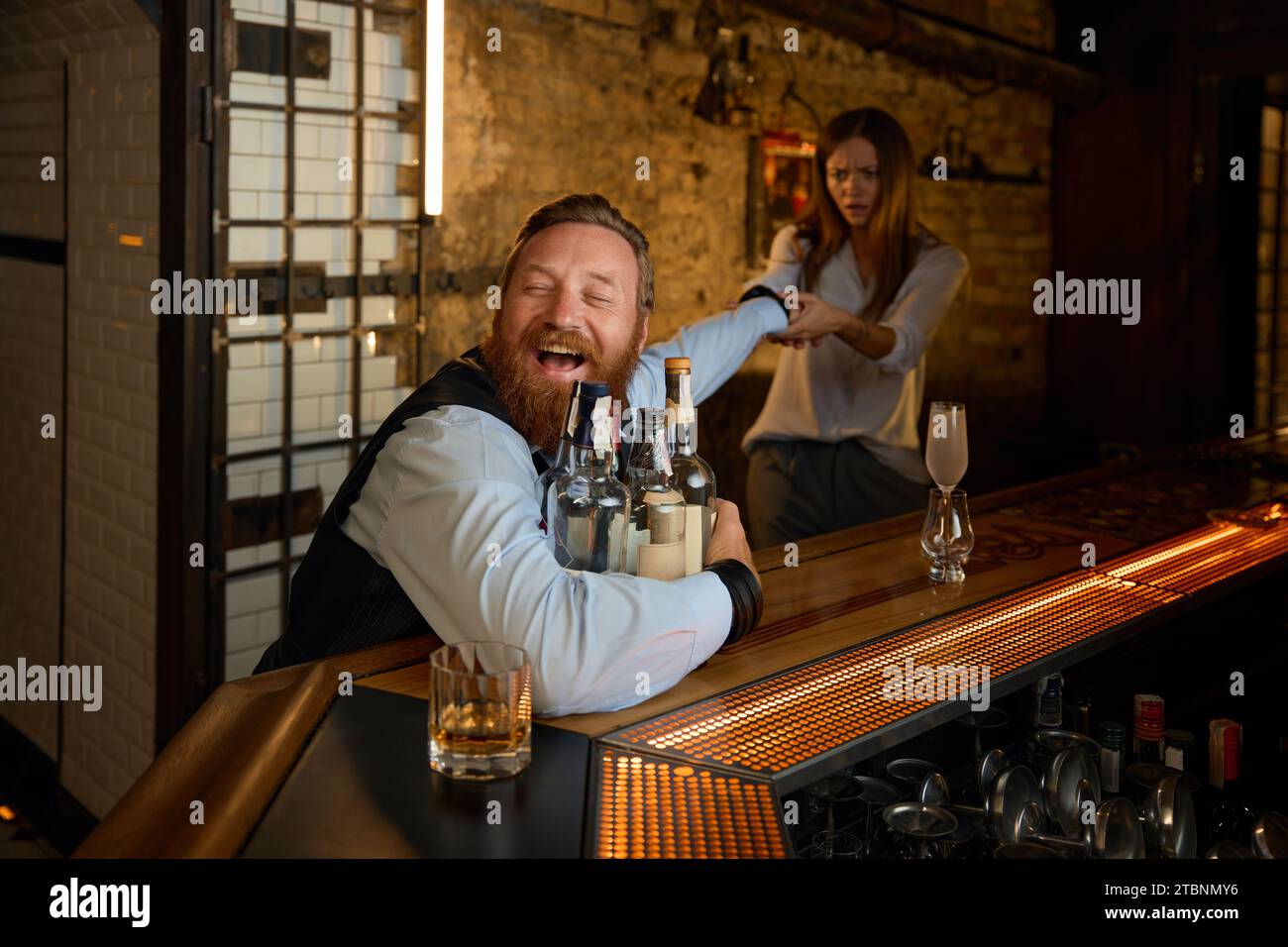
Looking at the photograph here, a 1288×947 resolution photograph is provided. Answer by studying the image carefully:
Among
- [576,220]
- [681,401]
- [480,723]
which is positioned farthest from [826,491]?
[480,723]

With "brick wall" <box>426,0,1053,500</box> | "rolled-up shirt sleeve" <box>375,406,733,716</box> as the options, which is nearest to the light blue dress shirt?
"rolled-up shirt sleeve" <box>375,406,733,716</box>

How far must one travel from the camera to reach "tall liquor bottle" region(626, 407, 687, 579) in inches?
75.5

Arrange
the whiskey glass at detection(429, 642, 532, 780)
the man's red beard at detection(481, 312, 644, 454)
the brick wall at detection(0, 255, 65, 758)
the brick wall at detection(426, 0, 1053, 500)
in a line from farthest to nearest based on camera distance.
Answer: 1. the brick wall at detection(426, 0, 1053, 500)
2. the brick wall at detection(0, 255, 65, 758)
3. the man's red beard at detection(481, 312, 644, 454)
4. the whiskey glass at detection(429, 642, 532, 780)

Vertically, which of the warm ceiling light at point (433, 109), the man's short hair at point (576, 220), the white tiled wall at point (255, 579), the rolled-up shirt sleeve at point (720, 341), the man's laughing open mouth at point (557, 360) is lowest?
the white tiled wall at point (255, 579)

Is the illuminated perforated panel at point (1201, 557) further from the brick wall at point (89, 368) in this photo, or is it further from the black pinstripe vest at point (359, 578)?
the brick wall at point (89, 368)

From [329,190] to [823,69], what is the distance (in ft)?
9.51

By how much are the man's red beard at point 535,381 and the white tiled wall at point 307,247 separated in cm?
165

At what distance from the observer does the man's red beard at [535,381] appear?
227 centimetres

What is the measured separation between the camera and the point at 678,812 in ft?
4.78

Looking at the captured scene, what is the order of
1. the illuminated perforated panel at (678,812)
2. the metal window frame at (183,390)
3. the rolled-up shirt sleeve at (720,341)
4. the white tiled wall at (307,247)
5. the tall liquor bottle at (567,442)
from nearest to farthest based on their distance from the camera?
the illuminated perforated panel at (678,812) → the tall liquor bottle at (567,442) → the rolled-up shirt sleeve at (720,341) → the metal window frame at (183,390) → the white tiled wall at (307,247)

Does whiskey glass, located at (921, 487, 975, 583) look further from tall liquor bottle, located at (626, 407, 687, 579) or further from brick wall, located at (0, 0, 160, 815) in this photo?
brick wall, located at (0, 0, 160, 815)

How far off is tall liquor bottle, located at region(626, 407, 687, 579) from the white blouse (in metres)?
2.07

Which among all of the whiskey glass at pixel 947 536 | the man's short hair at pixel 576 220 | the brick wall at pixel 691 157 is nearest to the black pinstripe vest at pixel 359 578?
the man's short hair at pixel 576 220
